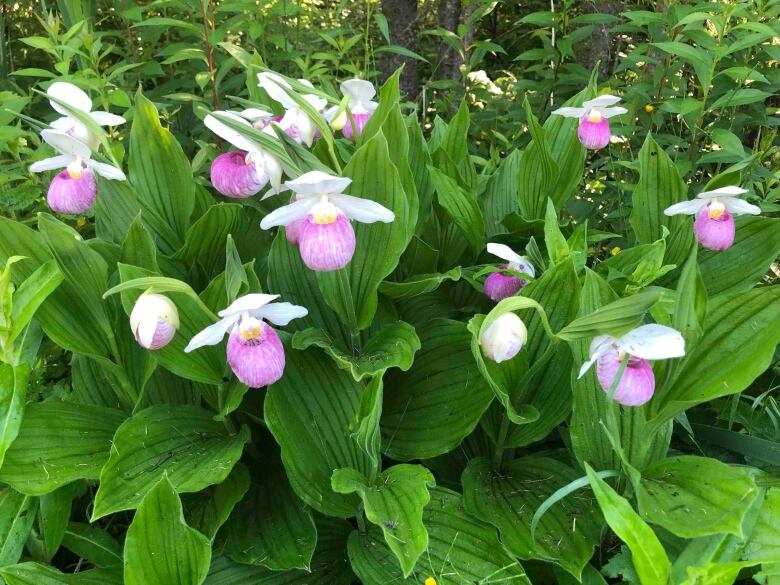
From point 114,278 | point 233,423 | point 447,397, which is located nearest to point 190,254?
point 114,278

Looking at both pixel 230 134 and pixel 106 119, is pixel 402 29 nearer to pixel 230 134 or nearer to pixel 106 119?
pixel 106 119

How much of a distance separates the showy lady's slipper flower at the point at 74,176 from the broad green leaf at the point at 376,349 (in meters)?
0.50

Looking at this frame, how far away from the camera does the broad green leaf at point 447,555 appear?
1076 millimetres

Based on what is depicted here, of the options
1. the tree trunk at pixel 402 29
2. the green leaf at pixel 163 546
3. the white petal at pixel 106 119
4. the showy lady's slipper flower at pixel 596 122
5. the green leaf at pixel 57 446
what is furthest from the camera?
the tree trunk at pixel 402 29

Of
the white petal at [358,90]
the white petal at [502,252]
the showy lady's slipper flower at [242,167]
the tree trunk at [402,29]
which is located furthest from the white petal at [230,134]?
the tree trunk at [402,29]

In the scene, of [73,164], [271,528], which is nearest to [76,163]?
[73,164]

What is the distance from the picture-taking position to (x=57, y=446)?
119cm

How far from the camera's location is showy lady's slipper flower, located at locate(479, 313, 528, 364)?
102 centimetres

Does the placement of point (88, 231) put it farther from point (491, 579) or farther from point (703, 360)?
point (703, 360)

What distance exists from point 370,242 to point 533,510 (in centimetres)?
57

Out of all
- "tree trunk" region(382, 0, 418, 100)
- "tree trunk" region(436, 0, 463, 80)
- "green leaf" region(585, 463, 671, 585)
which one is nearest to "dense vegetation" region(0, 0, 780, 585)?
"green leaf" region(585, 463, 671, 585)

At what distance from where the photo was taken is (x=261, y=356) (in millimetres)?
1029

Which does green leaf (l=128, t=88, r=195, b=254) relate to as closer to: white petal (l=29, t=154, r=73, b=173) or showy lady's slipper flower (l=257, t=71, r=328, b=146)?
white petal (l=29, t=154, r=73, b=173)

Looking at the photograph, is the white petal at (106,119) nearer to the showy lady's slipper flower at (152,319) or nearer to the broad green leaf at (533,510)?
the showy lady's slipper flower at (152,319)
